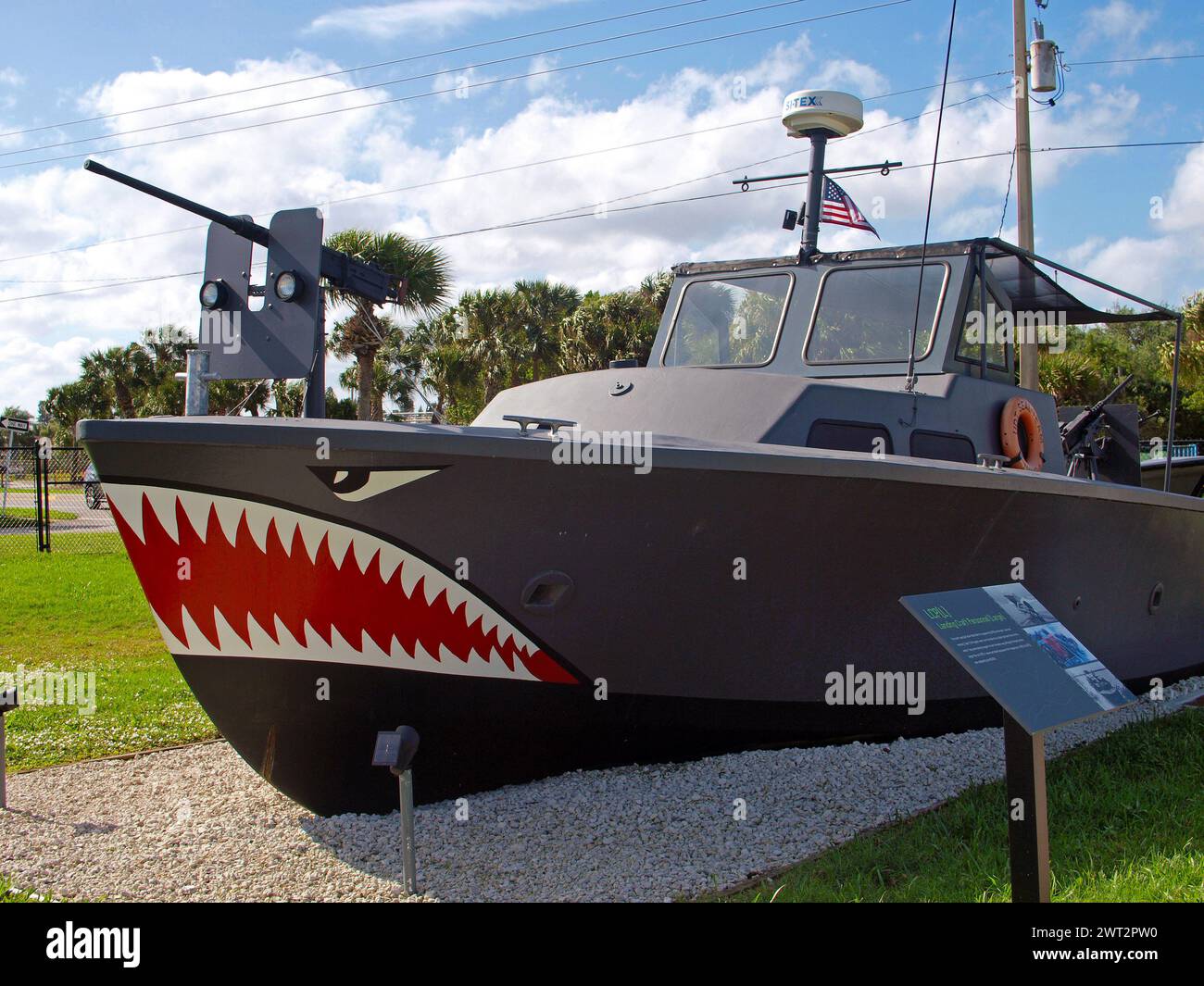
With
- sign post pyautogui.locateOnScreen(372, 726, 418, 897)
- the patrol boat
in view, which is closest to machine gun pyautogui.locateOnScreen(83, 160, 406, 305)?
the patrol boat

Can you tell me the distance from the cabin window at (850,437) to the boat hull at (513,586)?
1.75ft

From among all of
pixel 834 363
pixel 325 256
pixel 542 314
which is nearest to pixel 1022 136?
pixel 834 363

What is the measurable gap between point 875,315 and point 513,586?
9.97 ft

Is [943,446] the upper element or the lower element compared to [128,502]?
upper

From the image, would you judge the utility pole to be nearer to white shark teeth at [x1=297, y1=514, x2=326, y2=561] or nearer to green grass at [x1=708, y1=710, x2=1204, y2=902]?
green grass at [x1=708, y1=710, x2=1204, y2=902]

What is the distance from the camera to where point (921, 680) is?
5078mm

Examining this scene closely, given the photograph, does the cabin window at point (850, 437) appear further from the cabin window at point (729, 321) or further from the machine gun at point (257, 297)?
the machine gun at point (257, 297)

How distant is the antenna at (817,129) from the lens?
6586 millimetres

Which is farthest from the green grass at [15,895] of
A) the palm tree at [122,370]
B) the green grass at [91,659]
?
the palm tree at [122,370]

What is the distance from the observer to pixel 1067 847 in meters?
3.83

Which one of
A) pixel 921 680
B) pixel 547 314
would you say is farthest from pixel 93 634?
pixel 547 314

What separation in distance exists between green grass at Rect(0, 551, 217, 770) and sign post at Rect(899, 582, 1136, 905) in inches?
177

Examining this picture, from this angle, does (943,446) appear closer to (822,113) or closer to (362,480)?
(822,113)
